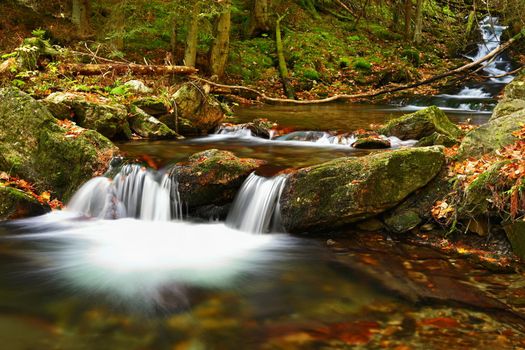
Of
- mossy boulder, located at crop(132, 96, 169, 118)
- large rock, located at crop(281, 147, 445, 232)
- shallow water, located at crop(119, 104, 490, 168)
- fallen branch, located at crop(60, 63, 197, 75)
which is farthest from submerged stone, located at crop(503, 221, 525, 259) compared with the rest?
fallen branch, located at crop(60, 63, 197, 75)

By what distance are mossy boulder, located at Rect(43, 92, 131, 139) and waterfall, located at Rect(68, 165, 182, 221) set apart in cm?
190

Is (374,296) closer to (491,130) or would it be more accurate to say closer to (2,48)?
(491,130)

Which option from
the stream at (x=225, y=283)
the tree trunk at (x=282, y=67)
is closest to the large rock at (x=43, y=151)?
the stream at (x=225, y=283)

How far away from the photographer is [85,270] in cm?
471

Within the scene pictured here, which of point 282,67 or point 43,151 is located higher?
point 282,67

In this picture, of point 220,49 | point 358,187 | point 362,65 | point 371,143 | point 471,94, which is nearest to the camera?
point 358,187

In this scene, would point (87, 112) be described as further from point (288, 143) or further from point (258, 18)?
point (258, 18)

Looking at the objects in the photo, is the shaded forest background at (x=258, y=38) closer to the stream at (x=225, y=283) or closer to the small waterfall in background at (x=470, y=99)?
the small waterfall in background at (x=470, y=99)

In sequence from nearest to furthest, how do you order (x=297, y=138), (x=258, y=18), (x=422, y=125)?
(x=422, y=125) < (x=297, y=138) < (x=258, y=18)

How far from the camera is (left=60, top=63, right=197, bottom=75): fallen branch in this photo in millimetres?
10383

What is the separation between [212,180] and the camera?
20.5 feet

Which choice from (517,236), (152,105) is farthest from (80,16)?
(517,236)

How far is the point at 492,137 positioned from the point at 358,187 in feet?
5.79

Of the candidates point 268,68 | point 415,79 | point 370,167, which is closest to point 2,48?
point 268,68
